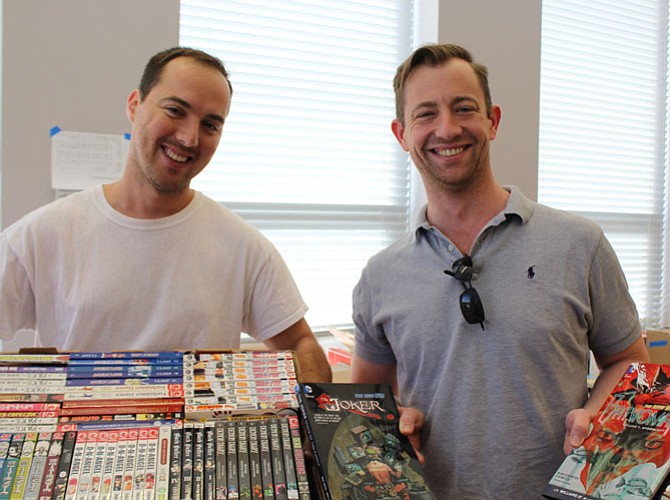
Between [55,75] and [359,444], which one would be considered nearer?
[359,444]

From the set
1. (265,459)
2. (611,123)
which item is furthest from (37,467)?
(611,123)

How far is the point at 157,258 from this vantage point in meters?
1.38

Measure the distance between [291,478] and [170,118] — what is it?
0.89 metres

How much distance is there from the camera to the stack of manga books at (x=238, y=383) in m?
1.00

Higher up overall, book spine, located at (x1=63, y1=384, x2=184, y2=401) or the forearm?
book spine, located at (x1=63, y1=384, x2=184, y2=401)

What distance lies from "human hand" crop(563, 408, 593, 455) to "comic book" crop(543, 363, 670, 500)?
0.02m

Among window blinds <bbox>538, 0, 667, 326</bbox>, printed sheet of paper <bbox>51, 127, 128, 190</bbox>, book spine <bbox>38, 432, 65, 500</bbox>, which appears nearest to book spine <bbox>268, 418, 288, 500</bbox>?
book spine <bbox>38, 432, 65, 500</bbox>

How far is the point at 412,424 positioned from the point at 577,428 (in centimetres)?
29

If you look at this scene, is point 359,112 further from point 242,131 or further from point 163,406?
point 163,406

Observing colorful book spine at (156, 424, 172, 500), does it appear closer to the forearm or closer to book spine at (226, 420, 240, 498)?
book spine at (226, 420, 240, 498)

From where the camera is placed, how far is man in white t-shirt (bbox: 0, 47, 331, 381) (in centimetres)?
133

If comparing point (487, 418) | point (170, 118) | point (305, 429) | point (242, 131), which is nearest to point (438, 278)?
point (487, 418)

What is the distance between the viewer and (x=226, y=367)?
1080 millimetres

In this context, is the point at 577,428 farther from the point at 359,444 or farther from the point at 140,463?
the point at 140,463
